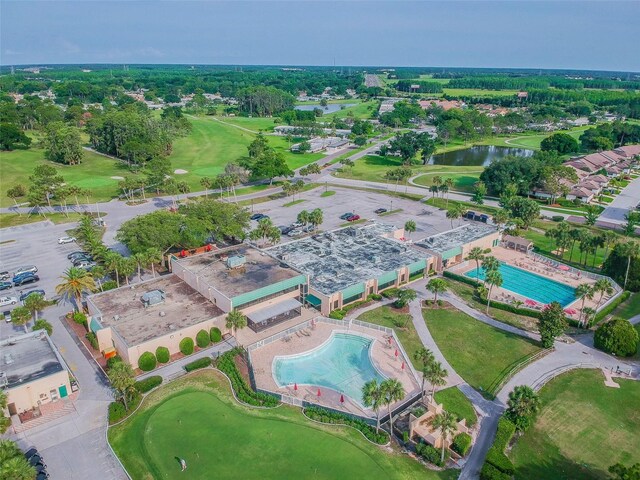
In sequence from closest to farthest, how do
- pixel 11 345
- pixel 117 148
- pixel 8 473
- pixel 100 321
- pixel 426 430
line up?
pixel 8 473 < pixel 426 430 < pixel 11 345 < pixel 100 321 < pixel 117 148

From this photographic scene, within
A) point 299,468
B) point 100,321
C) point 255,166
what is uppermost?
point 255,166

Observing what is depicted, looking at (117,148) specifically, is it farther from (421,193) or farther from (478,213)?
(478,213)

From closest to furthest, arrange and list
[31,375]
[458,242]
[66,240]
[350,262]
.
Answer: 1. [31,375]
2. [350,262]
3. [458,242]
4. [66,240]

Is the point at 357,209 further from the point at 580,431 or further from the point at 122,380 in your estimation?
the point at 122,380

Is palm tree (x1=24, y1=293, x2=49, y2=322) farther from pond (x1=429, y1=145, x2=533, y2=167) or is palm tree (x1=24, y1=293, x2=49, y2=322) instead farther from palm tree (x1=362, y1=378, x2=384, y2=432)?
pond (x1=429, y1=145, x2=533, y2=167)

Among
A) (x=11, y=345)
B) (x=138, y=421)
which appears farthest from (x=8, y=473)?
(x=11, y=345)

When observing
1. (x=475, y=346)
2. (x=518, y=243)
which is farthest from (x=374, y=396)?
(x=518, y=243)
